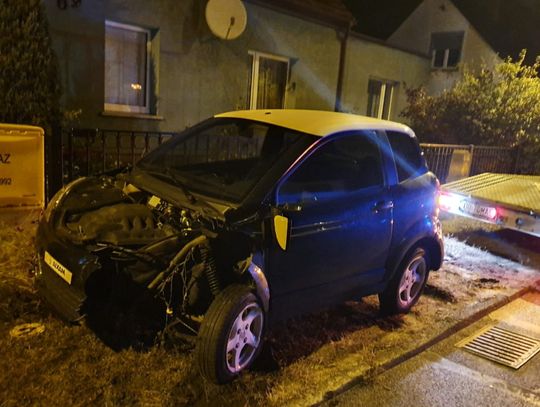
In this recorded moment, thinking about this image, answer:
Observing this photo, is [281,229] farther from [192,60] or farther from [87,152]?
[192,60]

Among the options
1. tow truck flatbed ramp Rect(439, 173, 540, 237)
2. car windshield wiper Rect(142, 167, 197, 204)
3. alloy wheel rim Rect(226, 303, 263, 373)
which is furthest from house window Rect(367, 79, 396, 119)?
alloy wheel rim Rect(226, 303, 263, 373)

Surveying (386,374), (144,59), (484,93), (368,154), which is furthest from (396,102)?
(386,374)

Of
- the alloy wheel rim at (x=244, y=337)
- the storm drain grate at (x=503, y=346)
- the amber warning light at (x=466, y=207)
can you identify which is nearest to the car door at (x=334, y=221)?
the alloy wheel rim at (x=244, y=337)

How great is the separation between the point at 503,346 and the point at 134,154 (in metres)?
5.19

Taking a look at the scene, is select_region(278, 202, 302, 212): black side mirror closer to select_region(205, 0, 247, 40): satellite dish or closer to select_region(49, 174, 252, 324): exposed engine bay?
select_region(49, 174, 252, 324): exposed engine bay

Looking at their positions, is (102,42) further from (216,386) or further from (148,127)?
(216,386)

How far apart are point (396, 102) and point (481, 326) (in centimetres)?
1114

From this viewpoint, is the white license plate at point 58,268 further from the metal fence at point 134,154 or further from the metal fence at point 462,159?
the metal fence at point 462,159

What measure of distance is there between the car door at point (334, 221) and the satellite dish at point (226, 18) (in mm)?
5295

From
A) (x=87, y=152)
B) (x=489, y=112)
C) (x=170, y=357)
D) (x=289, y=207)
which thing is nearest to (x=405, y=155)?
(x=289, y=207)

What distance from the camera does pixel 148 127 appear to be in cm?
868

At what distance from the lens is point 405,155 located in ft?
15.2

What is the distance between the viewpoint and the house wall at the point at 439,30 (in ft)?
55.8

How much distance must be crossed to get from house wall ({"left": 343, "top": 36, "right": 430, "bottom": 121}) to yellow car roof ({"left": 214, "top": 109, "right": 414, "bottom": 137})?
28.4ft
